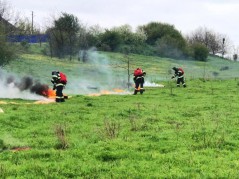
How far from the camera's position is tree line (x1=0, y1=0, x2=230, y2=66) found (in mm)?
51844

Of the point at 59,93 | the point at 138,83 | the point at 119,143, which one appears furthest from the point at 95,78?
the point at 119,143

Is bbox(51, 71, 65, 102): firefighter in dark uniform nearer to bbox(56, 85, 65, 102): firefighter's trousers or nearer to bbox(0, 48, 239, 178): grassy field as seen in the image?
bbox(56, 85, 65, 102): firefighter's trousers

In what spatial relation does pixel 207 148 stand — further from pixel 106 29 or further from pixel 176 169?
pixel 106 29

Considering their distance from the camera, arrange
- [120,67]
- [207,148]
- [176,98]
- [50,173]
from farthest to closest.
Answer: [120,67]
[176,98]
[207,148]
[50,173]

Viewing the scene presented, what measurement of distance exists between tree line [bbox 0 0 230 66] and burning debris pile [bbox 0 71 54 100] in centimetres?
477

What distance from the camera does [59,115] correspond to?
645 inches

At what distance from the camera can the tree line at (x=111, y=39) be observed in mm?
51844

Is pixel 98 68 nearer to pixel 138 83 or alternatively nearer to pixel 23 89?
pixel 138 83

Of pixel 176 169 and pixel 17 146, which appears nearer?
pixel 176 169

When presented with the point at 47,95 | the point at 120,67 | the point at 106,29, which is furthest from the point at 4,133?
the point at 106,29

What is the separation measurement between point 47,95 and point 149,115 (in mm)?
10761

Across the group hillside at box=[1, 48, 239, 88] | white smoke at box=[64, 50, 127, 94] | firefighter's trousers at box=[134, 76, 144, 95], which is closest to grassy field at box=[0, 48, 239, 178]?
firefighter's trousers at box=[134, 76, 144, 95]

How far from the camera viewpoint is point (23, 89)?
2664 cm

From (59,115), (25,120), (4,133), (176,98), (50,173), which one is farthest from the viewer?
(176,98)
